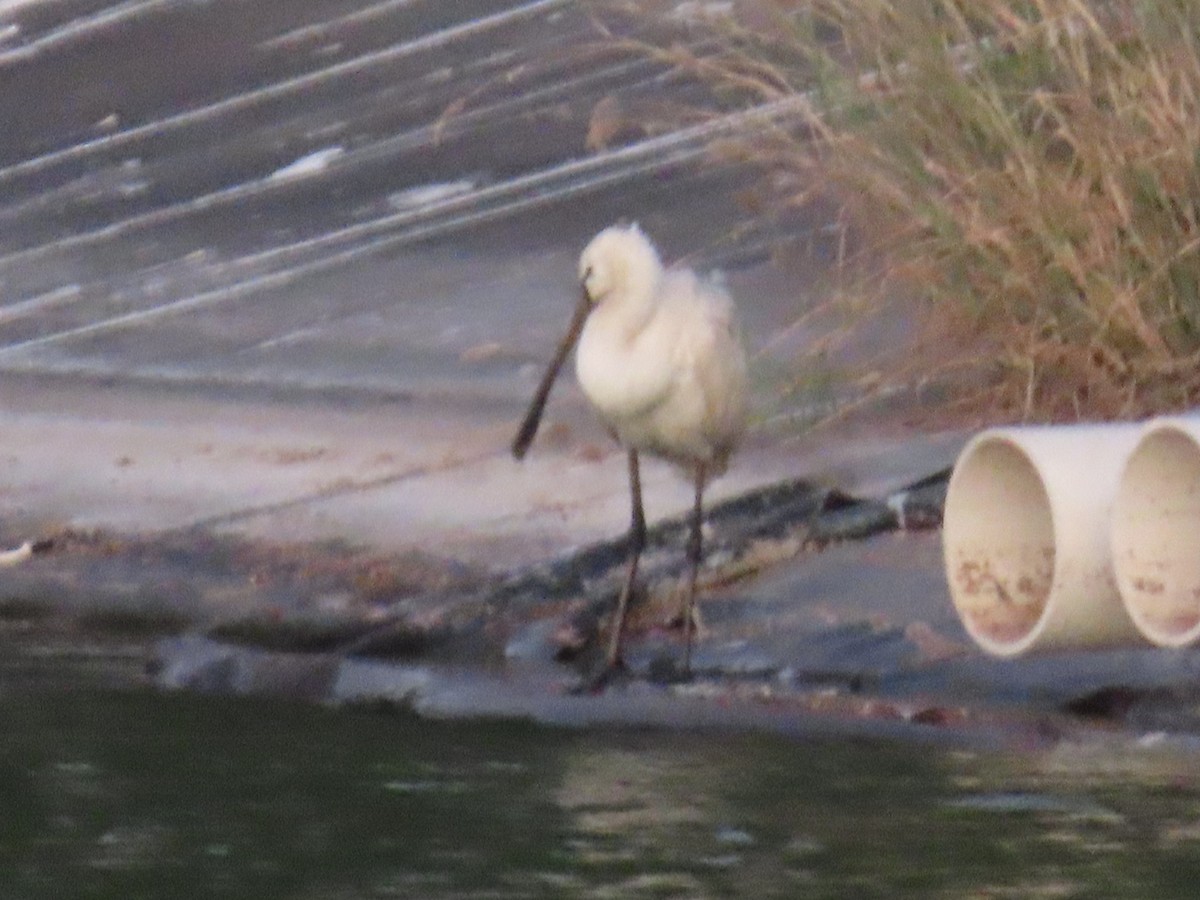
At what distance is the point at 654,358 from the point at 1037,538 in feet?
4.09

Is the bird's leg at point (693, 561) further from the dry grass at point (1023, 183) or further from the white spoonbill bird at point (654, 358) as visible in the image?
the dry grass at point (1023, 183)

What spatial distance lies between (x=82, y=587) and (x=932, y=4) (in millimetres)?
3304

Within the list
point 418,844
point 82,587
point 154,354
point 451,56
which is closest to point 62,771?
point 418,844

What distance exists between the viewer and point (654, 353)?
866 centimetres

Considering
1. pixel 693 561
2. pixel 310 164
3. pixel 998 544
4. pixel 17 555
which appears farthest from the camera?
pixel 310 164

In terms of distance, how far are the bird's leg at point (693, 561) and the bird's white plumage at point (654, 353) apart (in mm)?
145

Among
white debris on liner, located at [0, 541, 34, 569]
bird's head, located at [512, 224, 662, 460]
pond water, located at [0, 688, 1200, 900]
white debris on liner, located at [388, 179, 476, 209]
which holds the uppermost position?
white debris on liner, located at [388, 179, 476, 209]

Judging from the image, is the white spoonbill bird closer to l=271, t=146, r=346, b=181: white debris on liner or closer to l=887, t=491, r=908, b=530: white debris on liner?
l=887, t=491, r=908, b=530: white debris on liner

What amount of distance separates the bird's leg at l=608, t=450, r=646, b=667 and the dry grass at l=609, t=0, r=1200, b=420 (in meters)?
1.20

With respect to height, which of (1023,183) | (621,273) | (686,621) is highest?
(1023,183)

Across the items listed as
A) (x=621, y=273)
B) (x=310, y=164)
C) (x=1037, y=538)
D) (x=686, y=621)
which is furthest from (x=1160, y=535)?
(x=310, y=164)

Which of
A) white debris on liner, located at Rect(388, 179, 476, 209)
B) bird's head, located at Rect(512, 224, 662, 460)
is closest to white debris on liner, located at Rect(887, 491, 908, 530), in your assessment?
bird's head, located at Rect(512, 224, 662, 460)

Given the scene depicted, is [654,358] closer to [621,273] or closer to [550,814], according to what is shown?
[621,273]

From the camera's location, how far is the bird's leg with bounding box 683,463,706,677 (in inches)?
319
